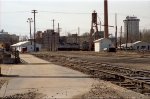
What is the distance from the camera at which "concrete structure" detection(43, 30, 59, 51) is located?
14390cm

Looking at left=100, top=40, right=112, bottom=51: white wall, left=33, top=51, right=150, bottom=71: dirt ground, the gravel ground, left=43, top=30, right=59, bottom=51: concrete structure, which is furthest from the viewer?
left=43, top=30, right=59, bottom=51: concrete structure

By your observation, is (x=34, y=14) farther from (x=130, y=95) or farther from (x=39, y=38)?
(x=130, y=95)

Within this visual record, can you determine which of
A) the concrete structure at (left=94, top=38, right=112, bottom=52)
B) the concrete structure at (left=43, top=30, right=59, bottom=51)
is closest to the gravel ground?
the concrete structure at (left=94, top=38, right=112, bottom=52)

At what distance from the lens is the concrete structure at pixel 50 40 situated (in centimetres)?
14390

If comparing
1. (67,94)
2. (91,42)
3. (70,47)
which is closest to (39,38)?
(70,47)

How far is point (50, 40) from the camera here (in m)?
157

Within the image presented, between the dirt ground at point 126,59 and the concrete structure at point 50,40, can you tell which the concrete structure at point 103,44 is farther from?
the concrete structure at point 50,40

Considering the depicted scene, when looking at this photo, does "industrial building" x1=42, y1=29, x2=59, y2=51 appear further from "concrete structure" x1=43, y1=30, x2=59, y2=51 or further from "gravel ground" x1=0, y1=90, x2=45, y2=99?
"gravel ground" x1=0, y1=90, x2=45, y2=99

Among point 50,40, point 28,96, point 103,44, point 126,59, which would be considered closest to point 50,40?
point 50,40

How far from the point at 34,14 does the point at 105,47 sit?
101ft

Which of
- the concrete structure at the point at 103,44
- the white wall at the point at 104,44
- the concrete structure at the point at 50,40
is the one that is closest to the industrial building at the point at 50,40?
the concrete structure at the point at 50,40

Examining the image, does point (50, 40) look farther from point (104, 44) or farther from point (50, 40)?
point (104, 44)

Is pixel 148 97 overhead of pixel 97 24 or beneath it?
beneath

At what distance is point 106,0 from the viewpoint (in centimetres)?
10569
